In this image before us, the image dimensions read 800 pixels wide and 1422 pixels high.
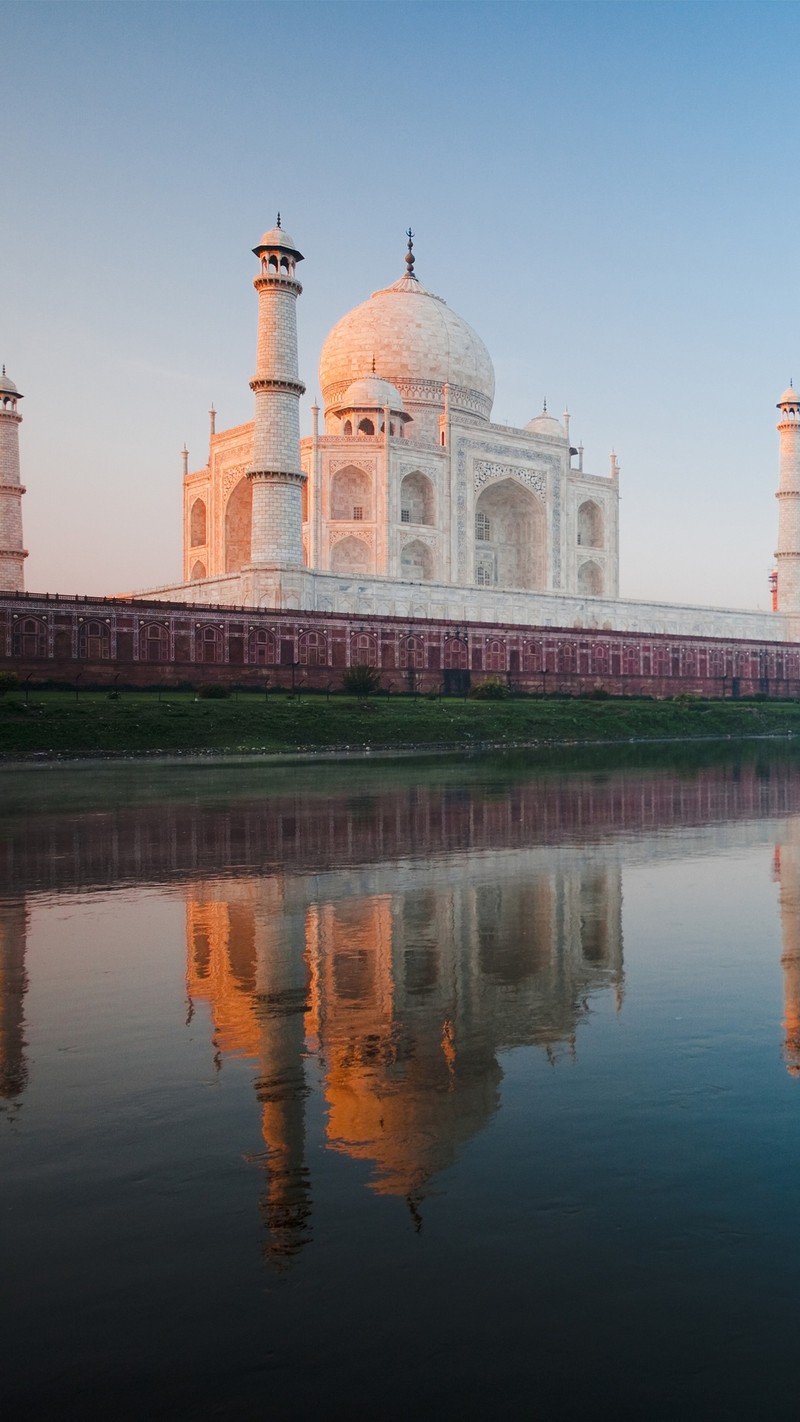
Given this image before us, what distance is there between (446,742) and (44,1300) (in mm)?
25743

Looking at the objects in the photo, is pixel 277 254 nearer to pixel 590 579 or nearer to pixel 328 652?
pixel 328 652

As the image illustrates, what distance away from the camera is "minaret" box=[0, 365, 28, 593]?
127 ft

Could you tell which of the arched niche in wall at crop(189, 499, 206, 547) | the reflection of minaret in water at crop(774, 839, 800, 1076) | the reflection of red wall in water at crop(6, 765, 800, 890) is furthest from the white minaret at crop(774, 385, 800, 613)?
the reflection of minaret in water at crop(774, 839, 800, 1076)

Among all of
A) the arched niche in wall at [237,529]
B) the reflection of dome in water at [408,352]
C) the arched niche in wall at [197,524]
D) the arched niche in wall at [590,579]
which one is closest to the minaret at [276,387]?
the arched niche in wall at [237,529]

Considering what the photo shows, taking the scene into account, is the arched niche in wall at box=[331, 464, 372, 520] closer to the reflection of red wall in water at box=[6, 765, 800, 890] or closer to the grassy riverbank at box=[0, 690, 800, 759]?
the grassy riverbank at box=[0, 690, 800, 759]

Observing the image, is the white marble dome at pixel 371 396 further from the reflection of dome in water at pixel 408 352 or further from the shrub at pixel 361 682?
the shrub at pixel 361 682

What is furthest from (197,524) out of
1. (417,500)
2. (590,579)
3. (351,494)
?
(590,579)

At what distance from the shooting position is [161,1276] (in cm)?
287

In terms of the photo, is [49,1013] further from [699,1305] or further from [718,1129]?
[699,1305]

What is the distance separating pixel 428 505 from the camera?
47250 mm

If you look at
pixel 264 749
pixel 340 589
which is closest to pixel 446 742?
pixel 264 749

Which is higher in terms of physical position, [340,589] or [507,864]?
[340,589]

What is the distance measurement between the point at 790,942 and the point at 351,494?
40861mm

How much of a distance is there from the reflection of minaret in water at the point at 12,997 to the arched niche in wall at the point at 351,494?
3880 cm
